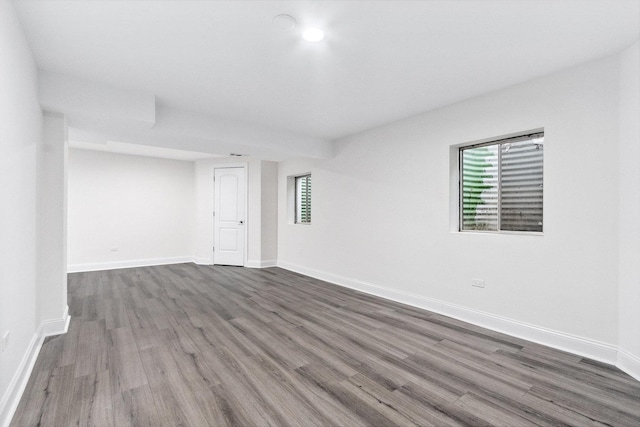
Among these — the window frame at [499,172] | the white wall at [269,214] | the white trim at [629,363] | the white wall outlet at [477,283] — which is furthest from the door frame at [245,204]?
the white trim at [629,363]

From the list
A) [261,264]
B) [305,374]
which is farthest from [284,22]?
[261,264]

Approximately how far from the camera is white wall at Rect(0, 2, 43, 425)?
5.56 ft

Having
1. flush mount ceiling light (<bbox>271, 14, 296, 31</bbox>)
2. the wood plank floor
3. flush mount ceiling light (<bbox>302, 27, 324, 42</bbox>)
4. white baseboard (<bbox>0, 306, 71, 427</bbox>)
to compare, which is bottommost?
the wood plank floor

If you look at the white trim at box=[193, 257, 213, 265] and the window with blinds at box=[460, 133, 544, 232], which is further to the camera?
the white trim at box=[193, 257, 213, 265]

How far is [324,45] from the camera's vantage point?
2348 mm

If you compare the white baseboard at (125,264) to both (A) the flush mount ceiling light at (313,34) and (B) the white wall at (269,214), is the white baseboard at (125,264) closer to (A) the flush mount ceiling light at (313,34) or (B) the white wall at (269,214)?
(B) the white wall at (269,214)

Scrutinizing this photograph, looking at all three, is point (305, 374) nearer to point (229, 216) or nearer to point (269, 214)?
point (269, 214)

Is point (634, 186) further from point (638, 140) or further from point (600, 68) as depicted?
point (600, 68)

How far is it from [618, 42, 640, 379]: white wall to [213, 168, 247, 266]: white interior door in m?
6.08

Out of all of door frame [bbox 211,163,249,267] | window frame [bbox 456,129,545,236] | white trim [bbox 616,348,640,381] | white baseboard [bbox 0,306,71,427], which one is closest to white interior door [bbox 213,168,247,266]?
door frame [bbox 211,163,249,267]

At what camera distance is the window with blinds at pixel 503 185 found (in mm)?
3008

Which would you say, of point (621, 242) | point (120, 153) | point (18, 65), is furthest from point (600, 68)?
point (120, 153)

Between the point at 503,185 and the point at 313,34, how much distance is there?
8.19 ft

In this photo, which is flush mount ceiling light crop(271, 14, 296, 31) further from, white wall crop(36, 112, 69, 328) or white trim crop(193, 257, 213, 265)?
white trim crop(193, 257, 213, 265)
